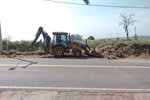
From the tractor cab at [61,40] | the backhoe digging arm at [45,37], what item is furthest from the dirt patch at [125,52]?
the backhoe digging arm at [45,37]

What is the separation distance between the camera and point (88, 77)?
9797 millimetres

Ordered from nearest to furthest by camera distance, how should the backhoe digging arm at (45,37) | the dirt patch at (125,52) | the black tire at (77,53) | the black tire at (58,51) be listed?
1. the black tire at (58,51)
2. the black tire at (77,53)
3. the dirt patch at (125,52)
4. the backhoe digging arm at (45,37)

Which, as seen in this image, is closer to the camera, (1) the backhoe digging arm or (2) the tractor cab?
(2) the tractor cab

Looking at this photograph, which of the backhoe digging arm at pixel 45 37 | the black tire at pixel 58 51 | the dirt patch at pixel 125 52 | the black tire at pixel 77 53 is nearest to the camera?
the black tire at pixel 58 51

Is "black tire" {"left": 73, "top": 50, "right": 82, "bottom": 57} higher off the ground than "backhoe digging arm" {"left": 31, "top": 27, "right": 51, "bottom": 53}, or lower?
lower

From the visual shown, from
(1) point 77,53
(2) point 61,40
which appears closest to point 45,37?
(2) point 61,40

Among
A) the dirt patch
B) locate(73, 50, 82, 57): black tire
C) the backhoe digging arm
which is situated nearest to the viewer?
locate(73, 50, 82, 57): black tire

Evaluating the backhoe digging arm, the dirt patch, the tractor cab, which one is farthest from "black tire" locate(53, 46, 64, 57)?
the dirt patch

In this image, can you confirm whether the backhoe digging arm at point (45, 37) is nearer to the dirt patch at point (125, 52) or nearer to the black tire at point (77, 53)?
the black tire at point (77, 53)

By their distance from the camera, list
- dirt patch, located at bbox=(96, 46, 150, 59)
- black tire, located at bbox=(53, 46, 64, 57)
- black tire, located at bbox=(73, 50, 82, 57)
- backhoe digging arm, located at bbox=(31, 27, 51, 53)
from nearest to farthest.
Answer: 1. black tire, located at bbox=(53, 46, 64, 57)
2. black tire, located at bbox=(73, 50, 82, 57)
3. dirt patch, located at bbox=(96, 46, 150, 59)
4. backhoe digging arm, located at bbox=(31, 27, 51, 53)

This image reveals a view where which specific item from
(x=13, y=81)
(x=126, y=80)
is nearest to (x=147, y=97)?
(x=126, y=80)

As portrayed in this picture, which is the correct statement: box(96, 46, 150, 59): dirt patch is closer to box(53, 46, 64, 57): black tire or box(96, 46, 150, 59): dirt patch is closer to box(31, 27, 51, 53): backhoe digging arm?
box(53, 46, 64, 57): black tire

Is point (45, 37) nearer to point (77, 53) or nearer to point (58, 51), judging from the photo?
point (58, 51)

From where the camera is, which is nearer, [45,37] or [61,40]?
[61,40]
